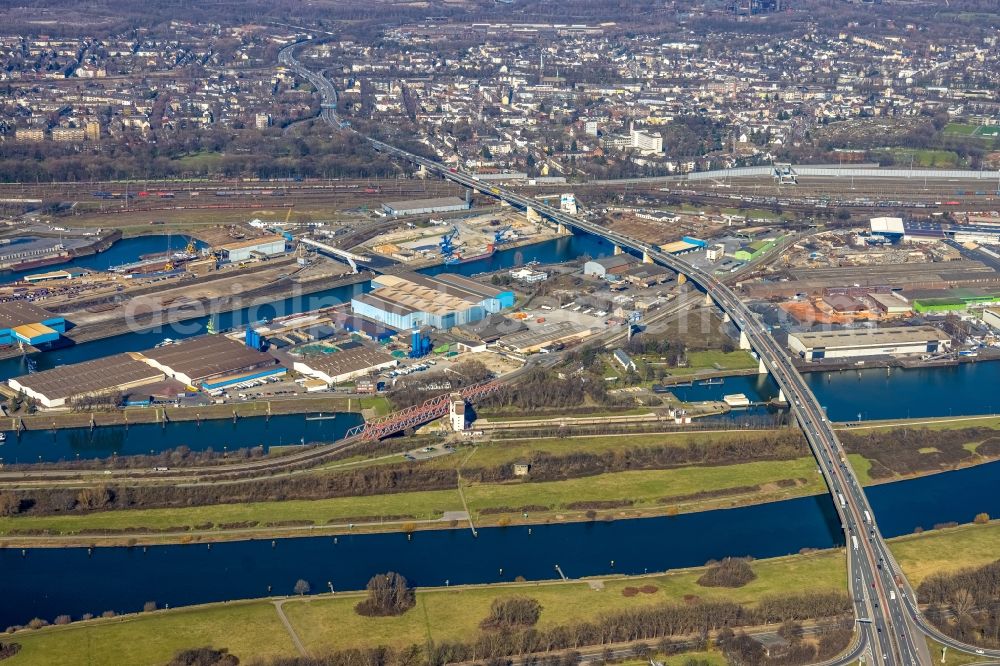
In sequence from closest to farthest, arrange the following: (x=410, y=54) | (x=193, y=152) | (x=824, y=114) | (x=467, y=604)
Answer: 1. (x=467, y=604)
2. (x=193, y=152)
3. (x=824, y=114)
4. (x=410, y=54)

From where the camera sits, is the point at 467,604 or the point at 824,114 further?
the point at 824,114

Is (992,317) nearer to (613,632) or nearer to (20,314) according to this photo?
(613,632)

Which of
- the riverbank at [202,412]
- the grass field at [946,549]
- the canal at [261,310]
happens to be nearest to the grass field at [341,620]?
the grass field at [946,549]

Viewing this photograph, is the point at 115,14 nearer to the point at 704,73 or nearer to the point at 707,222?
the point at 704,73

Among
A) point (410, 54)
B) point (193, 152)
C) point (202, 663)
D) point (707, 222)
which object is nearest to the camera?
point (202, 663)

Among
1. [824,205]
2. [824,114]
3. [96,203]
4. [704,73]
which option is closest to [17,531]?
[96,203]

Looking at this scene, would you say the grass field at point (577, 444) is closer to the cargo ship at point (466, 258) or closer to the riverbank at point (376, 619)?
the riverbank at point (376, 619)

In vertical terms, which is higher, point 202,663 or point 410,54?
point 410,54
